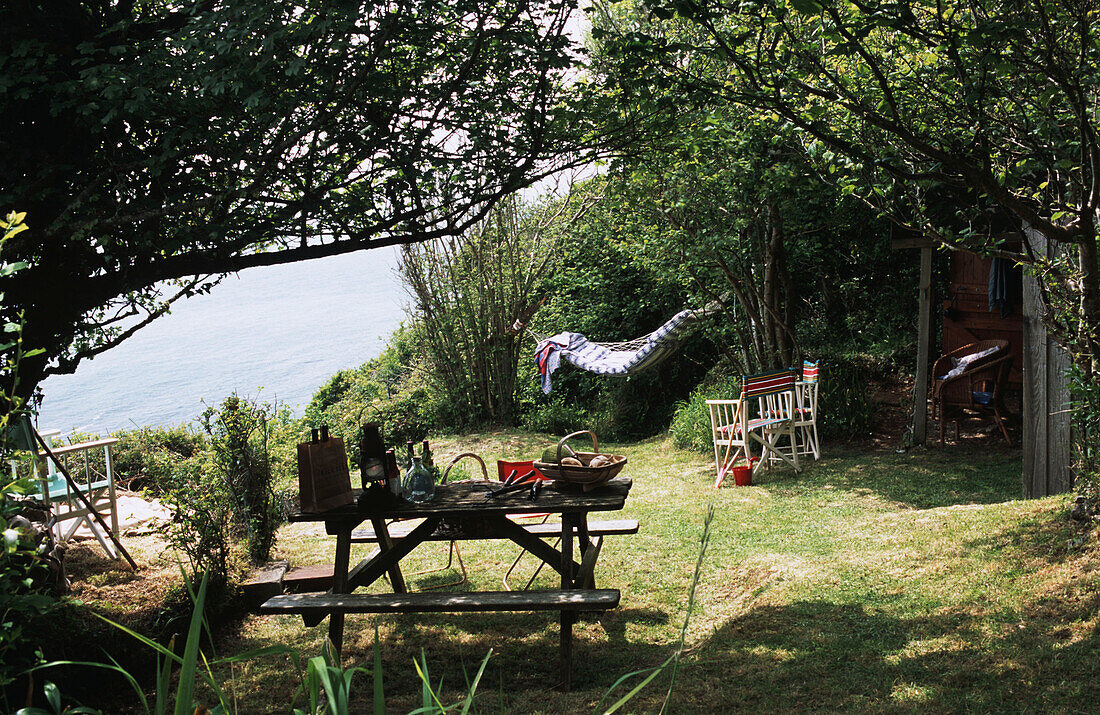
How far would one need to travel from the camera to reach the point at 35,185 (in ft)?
10.4

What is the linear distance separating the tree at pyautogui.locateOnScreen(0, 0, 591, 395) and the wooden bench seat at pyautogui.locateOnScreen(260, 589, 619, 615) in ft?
5.01

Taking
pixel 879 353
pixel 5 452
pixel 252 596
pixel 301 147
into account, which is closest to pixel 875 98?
pixel 301 147

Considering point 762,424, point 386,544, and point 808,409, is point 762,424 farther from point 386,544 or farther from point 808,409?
point 386,544

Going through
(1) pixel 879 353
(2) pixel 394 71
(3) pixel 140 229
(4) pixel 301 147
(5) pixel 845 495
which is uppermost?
(2) pixel 394 71

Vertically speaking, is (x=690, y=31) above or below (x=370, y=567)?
above

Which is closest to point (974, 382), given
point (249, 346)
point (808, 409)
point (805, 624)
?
point (808, 409)

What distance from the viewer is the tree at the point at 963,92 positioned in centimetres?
266

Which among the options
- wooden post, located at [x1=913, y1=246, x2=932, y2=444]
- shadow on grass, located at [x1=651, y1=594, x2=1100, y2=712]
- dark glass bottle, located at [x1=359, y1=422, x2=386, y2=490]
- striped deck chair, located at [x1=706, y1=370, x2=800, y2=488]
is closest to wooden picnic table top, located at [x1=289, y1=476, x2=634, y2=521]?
dark glass bottle, located at [x1=359, y1=422, x2=386, y2=490]

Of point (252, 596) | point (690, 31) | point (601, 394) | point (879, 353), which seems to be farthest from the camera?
point (601, 394)

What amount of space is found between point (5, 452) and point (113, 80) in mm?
1646

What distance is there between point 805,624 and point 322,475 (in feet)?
6.98

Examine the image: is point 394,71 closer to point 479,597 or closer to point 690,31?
point 479,597

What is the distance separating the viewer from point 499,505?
334 centimetres

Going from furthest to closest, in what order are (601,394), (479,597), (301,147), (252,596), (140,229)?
(601,394), (252,596), (301,147), (140,229), (479,597)
